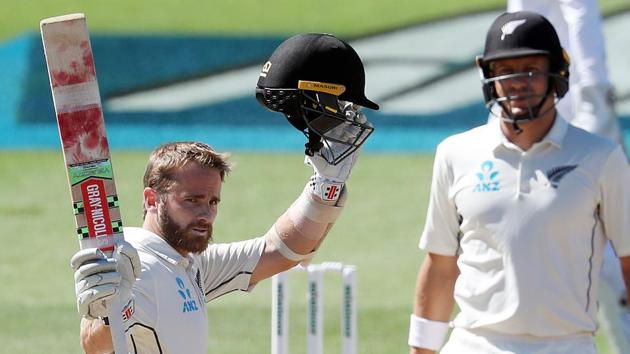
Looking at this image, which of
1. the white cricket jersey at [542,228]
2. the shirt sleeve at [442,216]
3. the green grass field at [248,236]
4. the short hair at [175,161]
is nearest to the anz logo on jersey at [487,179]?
the white cricket jersey at [542,228]

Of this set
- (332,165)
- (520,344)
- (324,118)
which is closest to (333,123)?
(324,118)

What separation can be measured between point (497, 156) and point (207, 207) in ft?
2.95

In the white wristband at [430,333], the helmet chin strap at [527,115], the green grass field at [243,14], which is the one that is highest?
the helmet chin strap at [527,115]

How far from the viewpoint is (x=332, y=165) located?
433 cm

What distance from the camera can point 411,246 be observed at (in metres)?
9.50

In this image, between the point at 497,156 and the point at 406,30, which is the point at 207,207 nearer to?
the point at 497,156

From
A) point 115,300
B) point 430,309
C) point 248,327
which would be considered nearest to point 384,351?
point 248,327

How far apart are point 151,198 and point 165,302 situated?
374 mm

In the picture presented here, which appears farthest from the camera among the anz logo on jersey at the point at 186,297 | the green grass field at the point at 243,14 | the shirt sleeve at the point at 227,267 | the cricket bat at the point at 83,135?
the green grass field at the point at 243,14

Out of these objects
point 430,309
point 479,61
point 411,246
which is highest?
point 479,61

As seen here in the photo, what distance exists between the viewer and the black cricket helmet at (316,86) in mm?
4207

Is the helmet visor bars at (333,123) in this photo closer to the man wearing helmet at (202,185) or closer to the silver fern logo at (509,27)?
the man wearing helmet at (202,185)

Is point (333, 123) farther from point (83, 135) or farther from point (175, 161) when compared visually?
point (83, 135)

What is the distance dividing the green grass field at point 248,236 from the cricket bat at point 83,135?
364 cm
